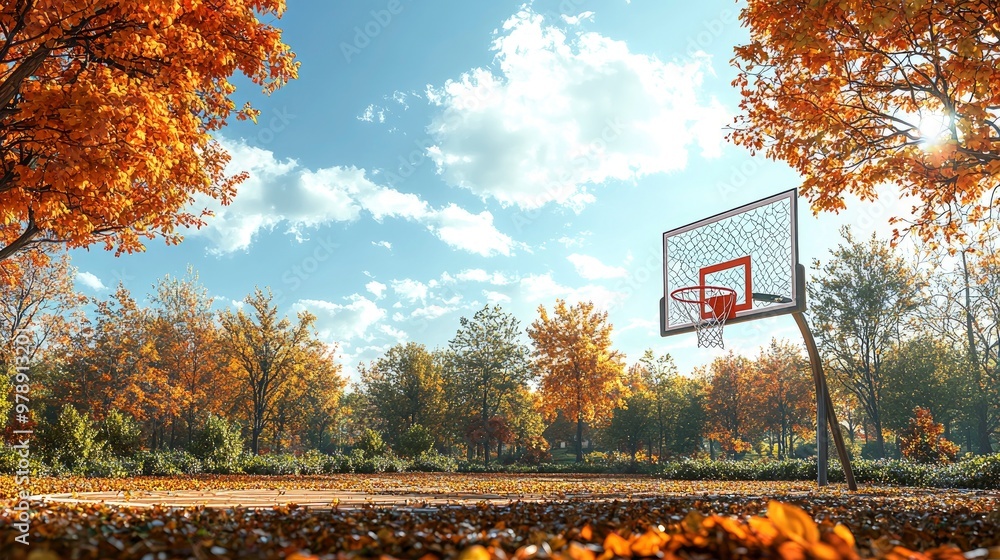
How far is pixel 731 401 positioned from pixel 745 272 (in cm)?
2810

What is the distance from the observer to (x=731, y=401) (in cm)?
3669

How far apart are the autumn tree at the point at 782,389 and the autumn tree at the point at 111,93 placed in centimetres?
3445

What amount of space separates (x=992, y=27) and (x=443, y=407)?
111ft

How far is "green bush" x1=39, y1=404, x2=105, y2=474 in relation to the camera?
52.0ft

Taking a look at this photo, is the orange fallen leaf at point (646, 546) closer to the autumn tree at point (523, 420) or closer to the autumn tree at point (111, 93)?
the autumn tree at point (111, 93)

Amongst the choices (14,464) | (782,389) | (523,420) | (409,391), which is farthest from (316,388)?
(782,389)

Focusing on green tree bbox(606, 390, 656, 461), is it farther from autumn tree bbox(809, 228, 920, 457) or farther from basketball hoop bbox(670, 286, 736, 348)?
basketball hoop bbox(670, 286, 736, 348)

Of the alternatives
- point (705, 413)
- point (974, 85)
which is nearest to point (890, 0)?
point (974, 85)

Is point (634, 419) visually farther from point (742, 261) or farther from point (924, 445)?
point (742, 261)

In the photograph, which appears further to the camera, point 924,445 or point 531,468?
point 531,468

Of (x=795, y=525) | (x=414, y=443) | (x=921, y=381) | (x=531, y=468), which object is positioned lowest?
(x=531, y=468)

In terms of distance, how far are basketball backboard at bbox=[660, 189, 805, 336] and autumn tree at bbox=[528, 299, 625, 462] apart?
1712 centimetres

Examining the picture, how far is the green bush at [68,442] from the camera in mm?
15844

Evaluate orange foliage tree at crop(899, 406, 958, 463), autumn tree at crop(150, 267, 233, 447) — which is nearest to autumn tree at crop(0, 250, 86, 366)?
autumn tree at crop(150, 267, 233, 447)
